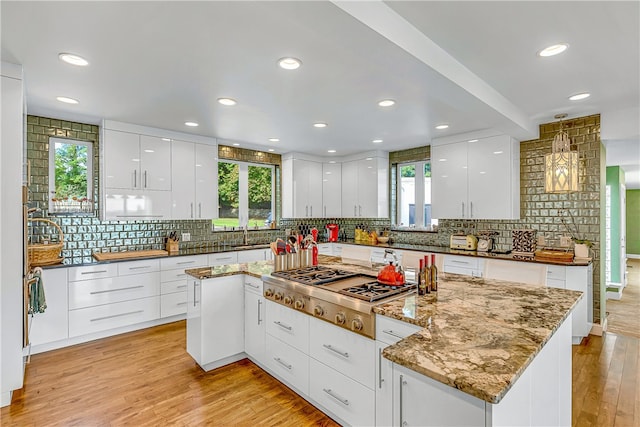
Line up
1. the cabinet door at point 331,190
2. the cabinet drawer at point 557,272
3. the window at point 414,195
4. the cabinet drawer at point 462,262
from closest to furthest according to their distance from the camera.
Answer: the cabinet drawer at point 557,272 < the cabinet drawer at point 462,262 < the window at point 414,195 < the cabinet door at point 331,190

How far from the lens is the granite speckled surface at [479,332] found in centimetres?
103

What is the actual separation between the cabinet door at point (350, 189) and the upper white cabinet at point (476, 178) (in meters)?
1.49

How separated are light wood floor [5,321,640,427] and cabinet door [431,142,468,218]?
204 cm

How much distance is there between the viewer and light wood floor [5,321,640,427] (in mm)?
2195

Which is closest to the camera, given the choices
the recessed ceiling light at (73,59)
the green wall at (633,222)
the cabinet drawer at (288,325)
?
the recessed ceiling light at (73,59)

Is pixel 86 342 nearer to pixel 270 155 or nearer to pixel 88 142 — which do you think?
pixel 88 142

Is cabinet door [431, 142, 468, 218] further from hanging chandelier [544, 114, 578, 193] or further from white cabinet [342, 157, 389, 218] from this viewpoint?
hanging chandelier [544, 114, 578, 193]

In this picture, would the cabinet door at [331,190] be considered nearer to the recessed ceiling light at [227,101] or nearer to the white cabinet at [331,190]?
the white cabinet at [331,190]

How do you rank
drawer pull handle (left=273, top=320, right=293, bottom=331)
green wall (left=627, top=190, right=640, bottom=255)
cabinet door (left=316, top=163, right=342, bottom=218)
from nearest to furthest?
drawer pull handle (left=273, top=320, right=293, bottom=331)
cabinet door (left=316, top=163, right=342, bottom=218)
green wall (left=627, top=190, right=640, bottom=255)

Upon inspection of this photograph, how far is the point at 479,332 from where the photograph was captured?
141cm

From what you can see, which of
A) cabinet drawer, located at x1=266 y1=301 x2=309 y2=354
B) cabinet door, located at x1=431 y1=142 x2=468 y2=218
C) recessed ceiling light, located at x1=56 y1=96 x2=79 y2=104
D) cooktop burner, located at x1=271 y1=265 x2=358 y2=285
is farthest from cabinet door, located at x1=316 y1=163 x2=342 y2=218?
recessed ceiling light, located at x1=56 y1=96 x2=79 y2=104

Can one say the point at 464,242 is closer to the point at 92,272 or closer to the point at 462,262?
the point at 462,262

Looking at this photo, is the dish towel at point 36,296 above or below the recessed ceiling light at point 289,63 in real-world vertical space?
below

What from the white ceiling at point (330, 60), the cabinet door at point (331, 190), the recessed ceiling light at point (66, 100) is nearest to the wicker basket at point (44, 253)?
the recessed ceiling light at point (66, 100)
